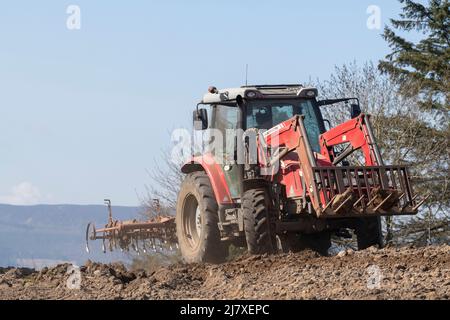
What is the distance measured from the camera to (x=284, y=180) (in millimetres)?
12211

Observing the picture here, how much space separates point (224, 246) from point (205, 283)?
3.34m

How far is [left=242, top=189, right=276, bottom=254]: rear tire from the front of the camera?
38.8 feet

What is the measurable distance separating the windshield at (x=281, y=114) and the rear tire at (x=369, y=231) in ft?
3.82

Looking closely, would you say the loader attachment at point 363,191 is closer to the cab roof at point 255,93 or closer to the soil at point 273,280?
the soil at point 273,280

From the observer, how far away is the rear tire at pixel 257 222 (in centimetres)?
1181

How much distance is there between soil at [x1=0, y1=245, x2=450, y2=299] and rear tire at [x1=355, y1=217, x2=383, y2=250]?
2.90ft

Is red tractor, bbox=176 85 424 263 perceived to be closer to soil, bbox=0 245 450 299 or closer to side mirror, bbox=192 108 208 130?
side mirror, bbox=192 108 208 130

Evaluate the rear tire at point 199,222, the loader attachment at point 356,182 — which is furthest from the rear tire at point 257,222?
the rear tire at point 199,222

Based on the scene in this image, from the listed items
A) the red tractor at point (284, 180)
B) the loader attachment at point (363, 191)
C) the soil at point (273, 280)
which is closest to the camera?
the soil at point (273, 280)

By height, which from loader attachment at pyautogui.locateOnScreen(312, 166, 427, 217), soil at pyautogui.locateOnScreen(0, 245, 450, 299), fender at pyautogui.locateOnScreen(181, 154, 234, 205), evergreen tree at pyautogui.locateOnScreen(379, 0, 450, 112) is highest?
evergreen tree at pyautogui.locateOnScreen(379, 0, 450, 112)

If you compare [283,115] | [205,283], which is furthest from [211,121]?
[205,283]

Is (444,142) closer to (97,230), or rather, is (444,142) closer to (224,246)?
(97,230)

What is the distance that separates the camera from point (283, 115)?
42.3 feet

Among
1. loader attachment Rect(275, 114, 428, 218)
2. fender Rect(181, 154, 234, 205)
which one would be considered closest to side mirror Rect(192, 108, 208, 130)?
fender Rect(181, 154, 234, 205)
